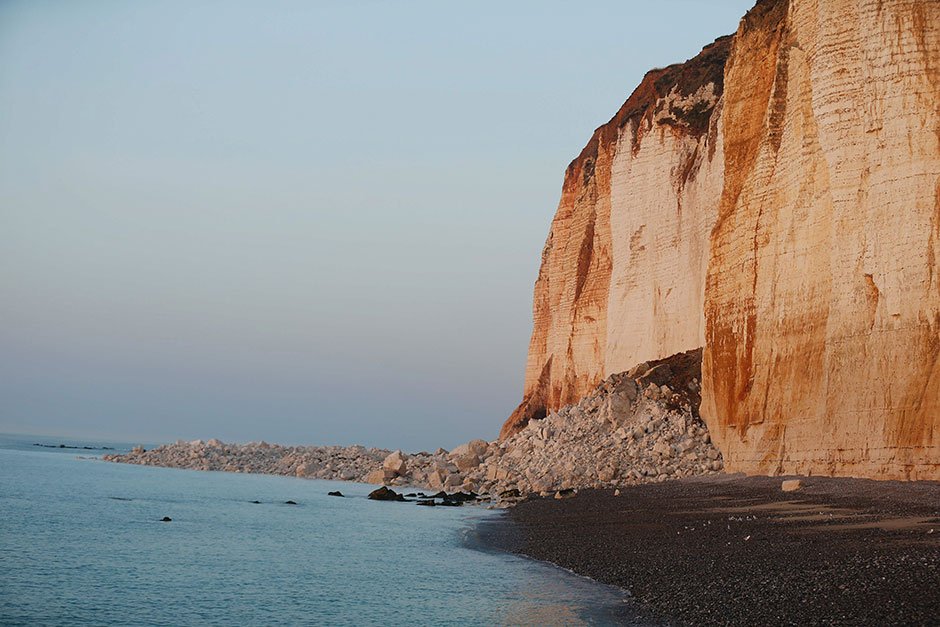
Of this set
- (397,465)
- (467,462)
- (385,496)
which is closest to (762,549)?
(385,496)

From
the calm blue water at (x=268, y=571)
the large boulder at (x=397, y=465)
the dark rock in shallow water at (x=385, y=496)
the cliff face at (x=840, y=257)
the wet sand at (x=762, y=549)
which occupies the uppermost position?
the cliff face at (x=840, y=257)

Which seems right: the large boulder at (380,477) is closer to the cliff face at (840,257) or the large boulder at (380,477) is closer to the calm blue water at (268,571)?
the calm blue water at (268,571)

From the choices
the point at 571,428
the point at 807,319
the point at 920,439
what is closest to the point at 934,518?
the point at 920,439

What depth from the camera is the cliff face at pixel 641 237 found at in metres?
39.5

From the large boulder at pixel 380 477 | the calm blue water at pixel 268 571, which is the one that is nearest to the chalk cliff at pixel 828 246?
the calm blue water at pixel 268 571

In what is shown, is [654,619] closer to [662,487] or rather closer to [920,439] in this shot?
[920,439]

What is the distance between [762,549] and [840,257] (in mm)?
8741

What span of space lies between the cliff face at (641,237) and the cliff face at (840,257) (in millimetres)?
12374

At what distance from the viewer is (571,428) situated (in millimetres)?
33406

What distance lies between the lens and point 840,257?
1991 centimetres

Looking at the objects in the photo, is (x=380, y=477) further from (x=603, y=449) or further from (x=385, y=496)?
(x=603, y=449)

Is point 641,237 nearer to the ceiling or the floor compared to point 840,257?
nearer to the ceiling

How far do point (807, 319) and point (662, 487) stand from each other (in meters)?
6.68

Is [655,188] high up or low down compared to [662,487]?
up
